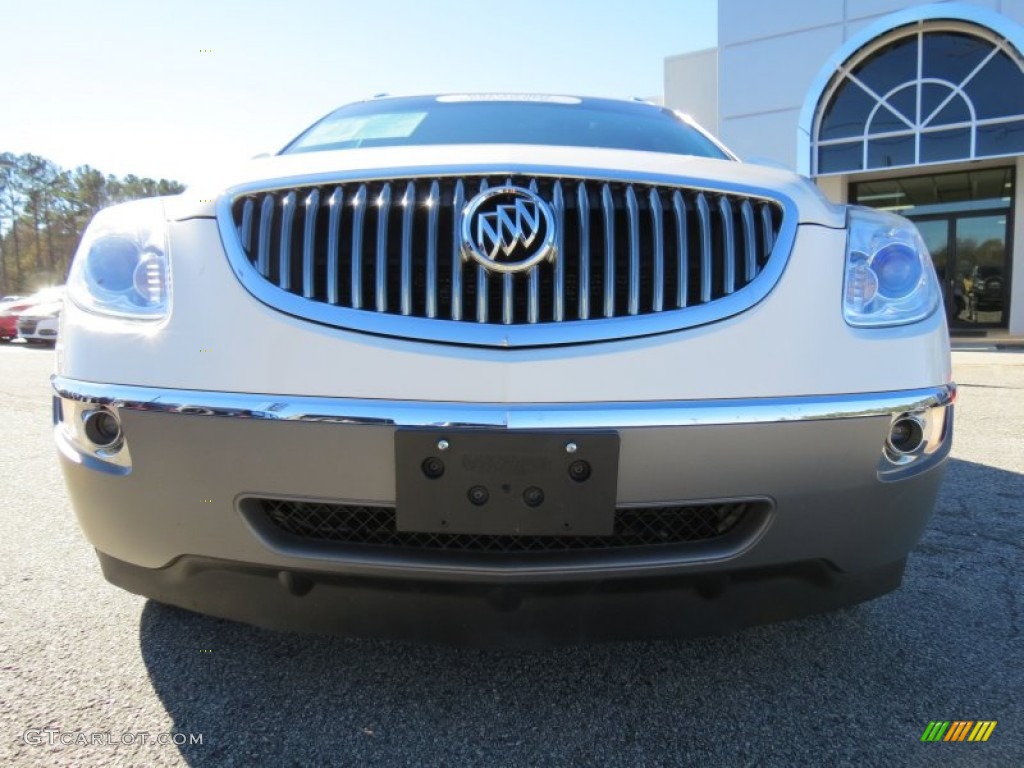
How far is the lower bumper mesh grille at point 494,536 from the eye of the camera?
4.50 ft

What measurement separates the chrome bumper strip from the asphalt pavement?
70cm

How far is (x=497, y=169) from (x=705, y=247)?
0.46 metres

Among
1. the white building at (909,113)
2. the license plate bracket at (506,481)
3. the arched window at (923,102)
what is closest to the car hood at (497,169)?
the license plate bracket at (506,481)

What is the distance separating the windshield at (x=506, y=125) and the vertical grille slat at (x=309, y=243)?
1.03m

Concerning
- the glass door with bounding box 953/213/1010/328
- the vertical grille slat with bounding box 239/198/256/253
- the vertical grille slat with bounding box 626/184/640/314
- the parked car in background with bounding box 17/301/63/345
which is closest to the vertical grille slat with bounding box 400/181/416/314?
the vertical grille slat with bounding box 239/198/256/253

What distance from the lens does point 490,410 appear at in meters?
1.28

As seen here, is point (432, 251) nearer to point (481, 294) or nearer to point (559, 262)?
point (481, 294)

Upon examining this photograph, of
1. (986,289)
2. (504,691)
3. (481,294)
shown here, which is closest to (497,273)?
(481,294)

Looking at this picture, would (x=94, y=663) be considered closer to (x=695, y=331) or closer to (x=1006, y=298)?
(x=695, y=331)

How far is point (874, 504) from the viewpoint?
1403 millimetres

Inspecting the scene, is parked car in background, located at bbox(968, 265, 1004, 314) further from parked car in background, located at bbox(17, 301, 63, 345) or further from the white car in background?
parked car in background, located at bbox(17, 301, 63, 345)

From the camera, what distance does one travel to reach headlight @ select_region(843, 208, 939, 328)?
1.46 m

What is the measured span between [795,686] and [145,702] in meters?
1.52

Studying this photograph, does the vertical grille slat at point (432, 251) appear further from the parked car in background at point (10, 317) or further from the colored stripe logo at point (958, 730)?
the parked car in background at point (10, 317)
